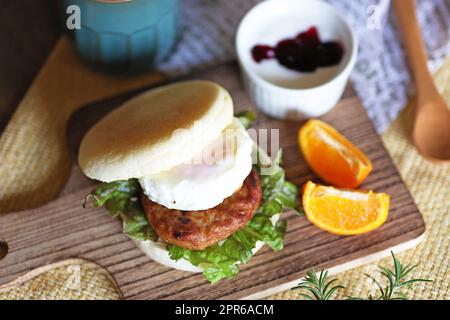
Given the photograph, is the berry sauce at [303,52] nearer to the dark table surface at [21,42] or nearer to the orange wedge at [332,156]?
the orange wedge at [332,156]

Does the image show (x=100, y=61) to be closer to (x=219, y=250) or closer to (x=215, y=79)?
(x=215, y=79)

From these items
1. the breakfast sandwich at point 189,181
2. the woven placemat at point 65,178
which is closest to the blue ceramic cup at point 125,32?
the woven placemat at point 65,178

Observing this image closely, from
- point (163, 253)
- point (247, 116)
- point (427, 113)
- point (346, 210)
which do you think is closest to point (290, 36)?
point (247, 116)

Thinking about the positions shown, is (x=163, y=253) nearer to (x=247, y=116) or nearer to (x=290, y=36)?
(x=247, y=116)

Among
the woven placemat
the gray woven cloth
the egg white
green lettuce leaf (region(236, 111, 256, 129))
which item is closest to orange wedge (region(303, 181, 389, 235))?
the woven placemat

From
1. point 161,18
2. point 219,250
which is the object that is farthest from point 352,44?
point 219,250
